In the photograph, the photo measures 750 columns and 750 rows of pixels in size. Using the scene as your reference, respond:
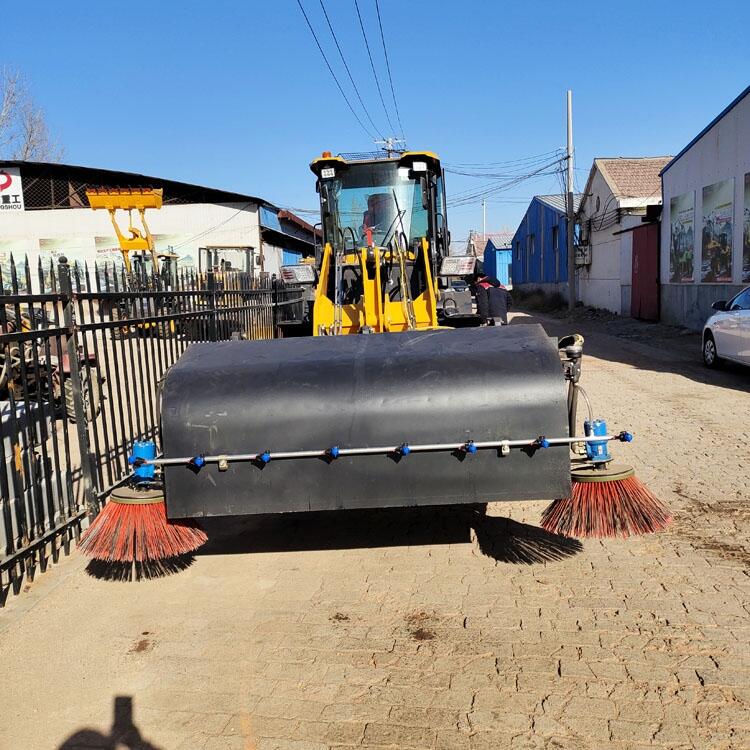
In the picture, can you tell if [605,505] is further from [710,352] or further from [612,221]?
[612,221]

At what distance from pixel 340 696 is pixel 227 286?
317 inches

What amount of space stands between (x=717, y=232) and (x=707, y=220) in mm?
805

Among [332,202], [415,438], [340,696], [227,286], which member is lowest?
[340,696]

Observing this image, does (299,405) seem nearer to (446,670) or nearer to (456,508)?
(446,670)

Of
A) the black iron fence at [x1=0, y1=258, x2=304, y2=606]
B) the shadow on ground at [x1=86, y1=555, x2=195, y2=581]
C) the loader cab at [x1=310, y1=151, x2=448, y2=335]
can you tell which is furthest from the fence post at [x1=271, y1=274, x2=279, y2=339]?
the shadow on ground at [x1=86, y1=555, x2=195, y2=581]

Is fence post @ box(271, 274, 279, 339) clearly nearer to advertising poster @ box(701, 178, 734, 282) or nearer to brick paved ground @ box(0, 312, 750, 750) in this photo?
brick paved ground @ box(0, 312, 750, 750)

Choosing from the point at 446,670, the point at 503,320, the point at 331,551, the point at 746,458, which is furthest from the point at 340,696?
the point at 503,320

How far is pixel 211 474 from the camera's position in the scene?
3.98 m

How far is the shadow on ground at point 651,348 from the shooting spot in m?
12.5

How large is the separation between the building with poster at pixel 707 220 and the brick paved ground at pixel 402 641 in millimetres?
12710

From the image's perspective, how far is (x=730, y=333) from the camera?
1190cm

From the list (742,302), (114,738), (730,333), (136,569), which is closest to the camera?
(114,738)

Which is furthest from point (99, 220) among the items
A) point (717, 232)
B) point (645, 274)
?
point (717, 232)

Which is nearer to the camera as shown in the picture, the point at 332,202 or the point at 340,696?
the point at 340,696
